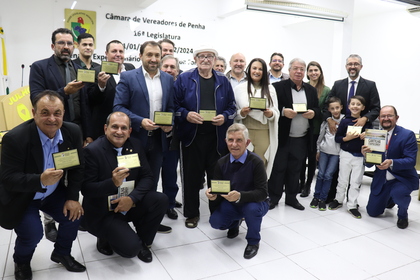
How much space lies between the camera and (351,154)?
3635 millimetres

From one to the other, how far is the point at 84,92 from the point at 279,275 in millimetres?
2221

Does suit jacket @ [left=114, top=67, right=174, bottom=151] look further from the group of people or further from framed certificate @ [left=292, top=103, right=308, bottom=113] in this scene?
framed certificate @ [left=292, top=103, right=308, bottom=113]

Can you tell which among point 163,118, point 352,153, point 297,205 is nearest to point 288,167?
point 297,205

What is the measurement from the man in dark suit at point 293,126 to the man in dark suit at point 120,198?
1575 millimetres

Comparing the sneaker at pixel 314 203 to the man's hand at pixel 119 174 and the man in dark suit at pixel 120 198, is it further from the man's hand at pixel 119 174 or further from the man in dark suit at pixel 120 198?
the man's hand at pixel 119 174

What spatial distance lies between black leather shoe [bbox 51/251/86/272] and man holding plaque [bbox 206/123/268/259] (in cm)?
107

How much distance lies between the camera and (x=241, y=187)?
9.08 feet

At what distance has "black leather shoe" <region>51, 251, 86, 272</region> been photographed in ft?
7.80

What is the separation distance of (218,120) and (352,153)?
164cm

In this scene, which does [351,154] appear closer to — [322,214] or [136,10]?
[322,214]

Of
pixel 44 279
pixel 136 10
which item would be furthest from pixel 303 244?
pixel 136 10

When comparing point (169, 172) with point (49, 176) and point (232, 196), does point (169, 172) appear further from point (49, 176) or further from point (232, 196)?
point (49, 176)

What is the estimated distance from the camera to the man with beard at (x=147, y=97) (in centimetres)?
283

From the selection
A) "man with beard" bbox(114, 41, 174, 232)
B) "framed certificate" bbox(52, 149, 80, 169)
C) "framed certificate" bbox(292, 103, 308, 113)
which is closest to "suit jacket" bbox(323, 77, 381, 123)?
"framed certificate" bbox(292, 103, 308, 113)
